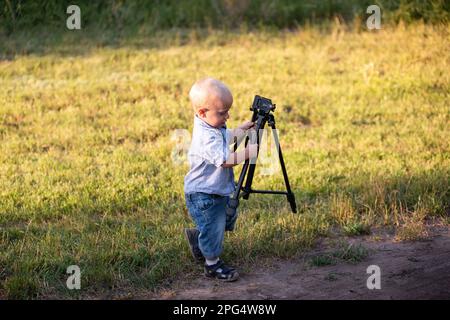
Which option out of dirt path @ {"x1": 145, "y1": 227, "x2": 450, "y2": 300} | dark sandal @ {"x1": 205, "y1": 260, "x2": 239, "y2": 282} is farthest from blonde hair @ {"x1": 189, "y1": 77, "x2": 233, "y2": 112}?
dirt path @ {"x1": 145, "y1": 227, "x2": 450, "y2": 300}

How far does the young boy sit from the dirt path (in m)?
0.20

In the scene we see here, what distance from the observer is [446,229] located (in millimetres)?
6441

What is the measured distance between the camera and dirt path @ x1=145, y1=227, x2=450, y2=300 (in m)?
5.11

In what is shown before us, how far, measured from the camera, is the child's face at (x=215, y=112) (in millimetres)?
5051

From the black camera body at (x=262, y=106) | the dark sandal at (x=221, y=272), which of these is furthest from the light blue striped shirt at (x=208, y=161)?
the dark sandal at (x=221, y=272)

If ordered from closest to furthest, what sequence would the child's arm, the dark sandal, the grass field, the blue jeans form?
1. the child's arm
2. the blue jeans
3. the dark sandal
4. the grass field

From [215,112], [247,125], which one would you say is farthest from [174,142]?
[215,112]

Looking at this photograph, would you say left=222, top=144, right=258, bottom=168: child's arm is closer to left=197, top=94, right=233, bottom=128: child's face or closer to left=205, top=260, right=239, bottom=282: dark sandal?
left=197, top=94, right=233, bottom=128: child's face

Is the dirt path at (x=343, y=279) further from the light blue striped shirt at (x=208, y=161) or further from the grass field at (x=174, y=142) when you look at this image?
the light blue striped shirt at (x=208, y=161)

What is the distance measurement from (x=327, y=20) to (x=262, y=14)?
3.98 feet

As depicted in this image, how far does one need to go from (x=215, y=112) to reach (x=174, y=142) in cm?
371

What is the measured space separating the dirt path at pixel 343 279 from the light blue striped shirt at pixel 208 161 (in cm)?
67

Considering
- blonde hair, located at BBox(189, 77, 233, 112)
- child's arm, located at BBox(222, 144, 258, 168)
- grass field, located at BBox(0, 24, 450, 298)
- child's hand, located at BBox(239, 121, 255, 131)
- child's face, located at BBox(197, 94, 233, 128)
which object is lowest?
grass field, located at BBox(0, 24, 450, 298)
